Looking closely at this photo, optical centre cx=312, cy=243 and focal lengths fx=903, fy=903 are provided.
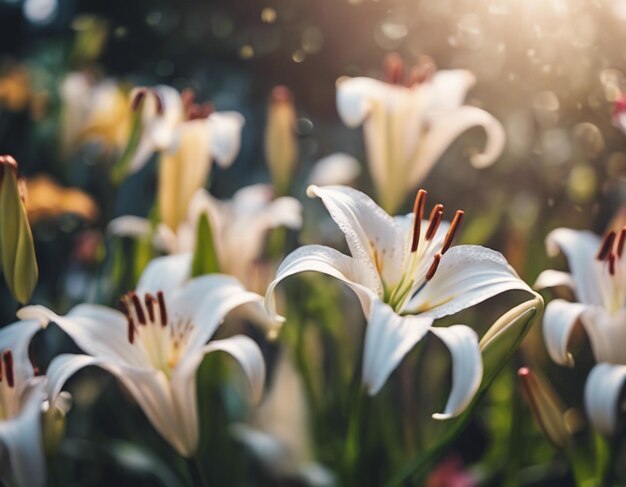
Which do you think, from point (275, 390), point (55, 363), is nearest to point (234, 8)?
point (275, 390)

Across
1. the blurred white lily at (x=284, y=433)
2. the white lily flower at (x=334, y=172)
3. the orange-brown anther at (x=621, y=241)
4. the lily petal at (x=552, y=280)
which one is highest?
the orange-brown anther at (x=621, y=241)

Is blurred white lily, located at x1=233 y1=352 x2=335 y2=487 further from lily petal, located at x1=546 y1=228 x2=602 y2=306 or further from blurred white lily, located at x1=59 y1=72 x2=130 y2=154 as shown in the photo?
blurred white lily, located at x1=59 y1=72 x2=130 y2=154

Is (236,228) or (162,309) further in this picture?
(236,228)

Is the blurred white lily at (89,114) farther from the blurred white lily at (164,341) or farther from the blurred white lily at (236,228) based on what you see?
the blurred white lily at (164,341)

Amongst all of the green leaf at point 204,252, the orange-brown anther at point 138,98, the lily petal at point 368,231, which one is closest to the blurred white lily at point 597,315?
the lily petal at point 368,231

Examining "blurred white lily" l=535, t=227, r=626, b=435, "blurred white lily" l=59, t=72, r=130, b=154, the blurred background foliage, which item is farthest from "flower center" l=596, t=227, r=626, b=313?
"blurred white lily" l=59, t=72, r=130, b=154

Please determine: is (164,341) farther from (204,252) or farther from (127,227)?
(127,227)

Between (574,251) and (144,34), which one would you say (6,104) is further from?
(574,251)

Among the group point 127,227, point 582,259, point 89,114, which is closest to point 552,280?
point 582,259
